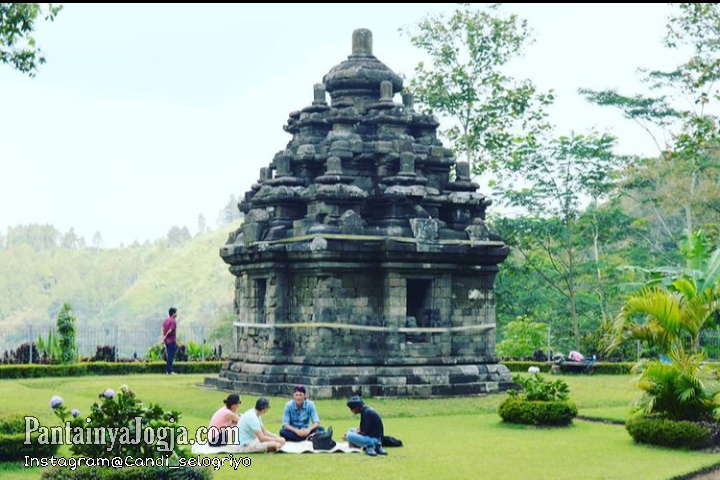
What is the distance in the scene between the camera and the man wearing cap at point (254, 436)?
1355 cm

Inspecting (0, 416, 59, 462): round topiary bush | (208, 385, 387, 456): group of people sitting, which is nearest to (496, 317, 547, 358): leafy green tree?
(208, 385, 387, 456): group of people sitting

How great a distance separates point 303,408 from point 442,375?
714cm

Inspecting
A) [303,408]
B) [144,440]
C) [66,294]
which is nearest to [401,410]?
[303,408]

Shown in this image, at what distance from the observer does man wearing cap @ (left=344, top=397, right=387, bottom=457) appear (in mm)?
13828

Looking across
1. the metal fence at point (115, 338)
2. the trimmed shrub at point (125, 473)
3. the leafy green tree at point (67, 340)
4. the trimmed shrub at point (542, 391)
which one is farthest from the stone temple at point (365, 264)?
the trimmed shrub at point (125, 473)

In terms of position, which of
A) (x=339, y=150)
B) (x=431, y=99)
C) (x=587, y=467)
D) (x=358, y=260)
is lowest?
(x=587, y=467)

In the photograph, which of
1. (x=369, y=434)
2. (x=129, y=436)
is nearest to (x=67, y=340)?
(x=369, y=434)

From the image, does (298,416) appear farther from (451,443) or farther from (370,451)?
(451,443)

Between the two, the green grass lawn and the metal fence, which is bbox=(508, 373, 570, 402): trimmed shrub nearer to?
the green grass lawn

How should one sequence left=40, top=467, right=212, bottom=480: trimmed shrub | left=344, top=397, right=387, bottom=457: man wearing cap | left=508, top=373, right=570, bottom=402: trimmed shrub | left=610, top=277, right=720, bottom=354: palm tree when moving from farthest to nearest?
left=508, top=373, right=570, bottom=402: trimmed shrub
left=610, top=277, right=720, bottom=354: palm tree
left=344, top=397, right=387, bottom=457: man wearing cap
left=40, top=467, right=212, bottom=480: trimmed shrub

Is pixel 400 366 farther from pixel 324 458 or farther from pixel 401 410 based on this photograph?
pixel 324 458

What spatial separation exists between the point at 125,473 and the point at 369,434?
465 centimetres

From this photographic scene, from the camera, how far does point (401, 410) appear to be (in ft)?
61.3

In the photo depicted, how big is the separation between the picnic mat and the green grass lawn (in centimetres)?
27
